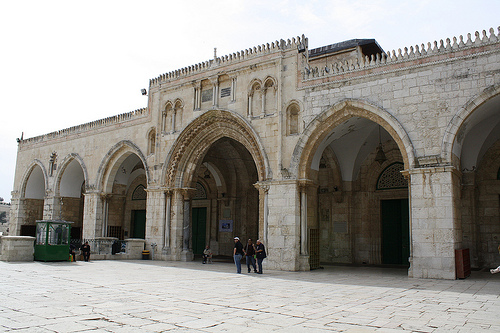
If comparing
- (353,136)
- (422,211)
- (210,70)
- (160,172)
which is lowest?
(422,211)

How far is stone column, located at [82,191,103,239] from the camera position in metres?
18.1

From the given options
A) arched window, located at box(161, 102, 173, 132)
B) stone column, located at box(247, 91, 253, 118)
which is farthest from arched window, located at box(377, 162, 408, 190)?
arched window, located at box(161, 102, 173, 132)

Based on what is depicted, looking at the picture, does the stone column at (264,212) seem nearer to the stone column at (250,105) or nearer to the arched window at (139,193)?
the stone column at (250,105)

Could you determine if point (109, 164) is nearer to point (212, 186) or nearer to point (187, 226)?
point (212, 186)

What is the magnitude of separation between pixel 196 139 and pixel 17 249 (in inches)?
264

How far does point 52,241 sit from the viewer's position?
13.4 metres

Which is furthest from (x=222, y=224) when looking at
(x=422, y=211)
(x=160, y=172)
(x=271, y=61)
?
(x=422, y=211)

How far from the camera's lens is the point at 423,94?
34.6ft

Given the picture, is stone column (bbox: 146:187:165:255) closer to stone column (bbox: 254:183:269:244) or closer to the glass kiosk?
the glass kiosk

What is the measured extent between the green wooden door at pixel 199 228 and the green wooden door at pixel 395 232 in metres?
8.30

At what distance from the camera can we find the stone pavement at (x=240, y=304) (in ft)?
15.6

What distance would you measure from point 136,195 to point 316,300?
1652 centimetres

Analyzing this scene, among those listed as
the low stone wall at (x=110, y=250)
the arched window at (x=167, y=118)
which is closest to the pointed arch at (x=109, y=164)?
the arched window at (x=167, y=118)

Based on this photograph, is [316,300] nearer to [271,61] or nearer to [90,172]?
[271,61]
